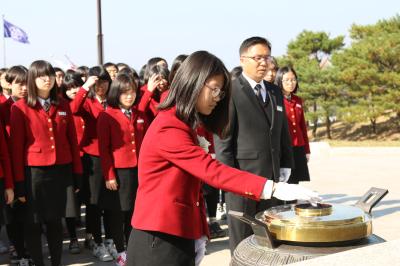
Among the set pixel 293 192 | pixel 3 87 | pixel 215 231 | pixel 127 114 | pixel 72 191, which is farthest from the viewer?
pixel 3 87

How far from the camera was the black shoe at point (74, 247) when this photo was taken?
18.8 ft

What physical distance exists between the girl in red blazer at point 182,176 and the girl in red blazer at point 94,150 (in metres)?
3.08

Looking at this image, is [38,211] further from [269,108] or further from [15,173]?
[269,108]

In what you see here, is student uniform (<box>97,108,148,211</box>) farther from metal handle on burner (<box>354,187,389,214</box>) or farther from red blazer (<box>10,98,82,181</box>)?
metal handle on burner (<box>354,187,389,214</box>)

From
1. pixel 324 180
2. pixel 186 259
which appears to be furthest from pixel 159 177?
pixel 324 180

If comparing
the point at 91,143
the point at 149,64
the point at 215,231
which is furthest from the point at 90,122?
the point at 215,231

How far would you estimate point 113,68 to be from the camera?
22.6ft

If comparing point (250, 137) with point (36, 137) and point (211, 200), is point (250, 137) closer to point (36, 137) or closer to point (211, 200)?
point (36, 137)

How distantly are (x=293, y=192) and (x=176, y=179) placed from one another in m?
0.47

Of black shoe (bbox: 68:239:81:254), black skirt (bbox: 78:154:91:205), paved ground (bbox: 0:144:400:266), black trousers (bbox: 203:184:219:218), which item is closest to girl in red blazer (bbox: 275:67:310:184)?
black trousers (bbox: 203:184:219:218)

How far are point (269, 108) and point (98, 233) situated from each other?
238 centimetres

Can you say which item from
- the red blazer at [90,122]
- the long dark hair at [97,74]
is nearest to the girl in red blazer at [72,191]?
the red blazer at [90,122]

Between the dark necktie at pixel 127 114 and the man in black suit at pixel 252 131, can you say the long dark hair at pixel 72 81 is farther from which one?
the man in black suit at pixel 252 131

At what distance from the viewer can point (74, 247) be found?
5742 mm
